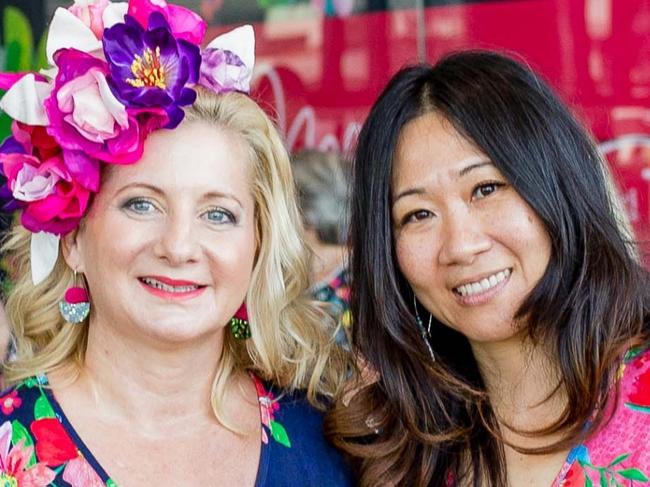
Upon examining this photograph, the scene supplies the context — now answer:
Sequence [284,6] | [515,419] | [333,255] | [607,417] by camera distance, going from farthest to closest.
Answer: [284,6], [333,255], [515,419], [607,417]

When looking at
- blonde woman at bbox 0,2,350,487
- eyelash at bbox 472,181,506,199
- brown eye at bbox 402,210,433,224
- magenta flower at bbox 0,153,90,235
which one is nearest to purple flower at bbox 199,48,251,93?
blonde woman at bbox 0,2,350,487

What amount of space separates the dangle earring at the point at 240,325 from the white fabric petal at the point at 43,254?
450 millimetres

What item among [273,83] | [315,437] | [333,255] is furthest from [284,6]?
[315,437]

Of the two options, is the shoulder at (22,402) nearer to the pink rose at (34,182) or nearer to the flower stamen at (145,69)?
the pink rose at (34,182)

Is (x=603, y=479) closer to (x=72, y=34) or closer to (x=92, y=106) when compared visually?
(x=92, y=106)

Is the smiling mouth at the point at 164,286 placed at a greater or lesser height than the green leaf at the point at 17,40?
lesser

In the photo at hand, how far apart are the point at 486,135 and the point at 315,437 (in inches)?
32.8

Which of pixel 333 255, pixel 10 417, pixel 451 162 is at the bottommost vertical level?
pixel 333 255

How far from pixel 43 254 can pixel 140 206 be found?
0.29 metres

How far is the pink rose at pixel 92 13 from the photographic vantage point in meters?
2.69

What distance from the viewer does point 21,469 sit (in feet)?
8.60

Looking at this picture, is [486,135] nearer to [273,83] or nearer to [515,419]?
[515,419]

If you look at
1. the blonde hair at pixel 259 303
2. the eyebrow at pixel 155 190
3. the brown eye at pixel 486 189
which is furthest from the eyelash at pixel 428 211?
the eyebrow at pixel 155 190

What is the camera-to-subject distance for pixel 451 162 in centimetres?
270
